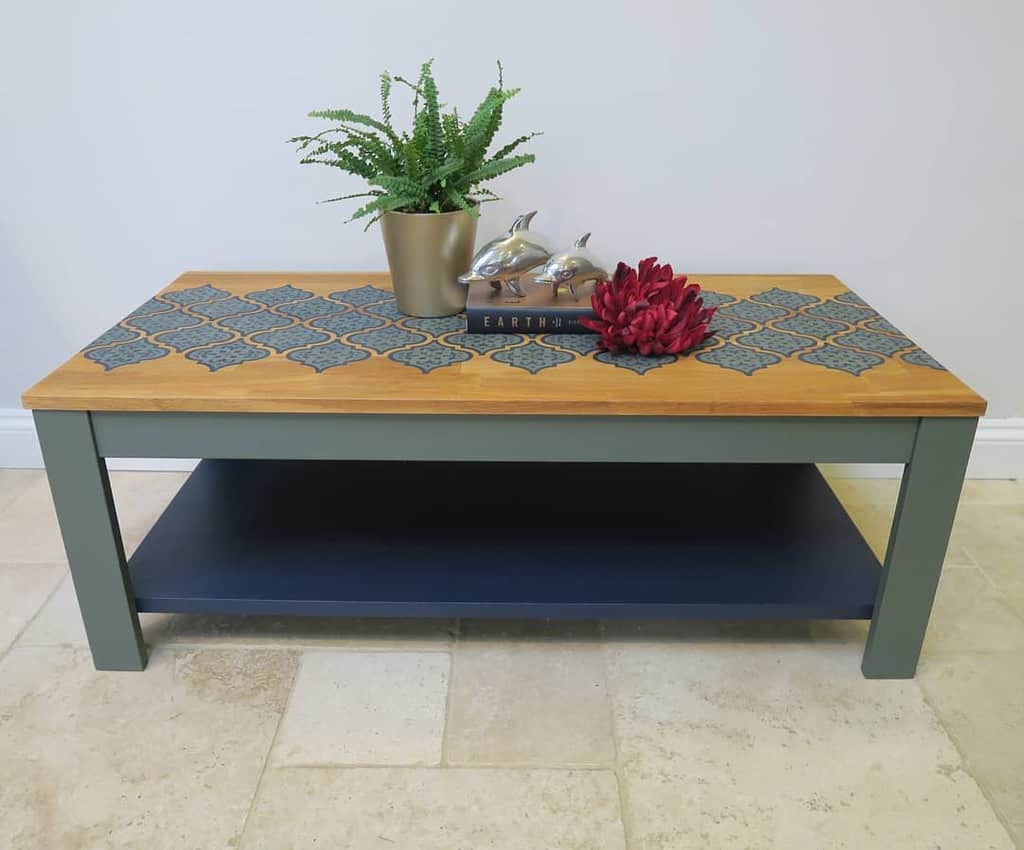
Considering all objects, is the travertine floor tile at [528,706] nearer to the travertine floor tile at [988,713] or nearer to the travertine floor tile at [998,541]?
the travertine floor tile at [988,713]

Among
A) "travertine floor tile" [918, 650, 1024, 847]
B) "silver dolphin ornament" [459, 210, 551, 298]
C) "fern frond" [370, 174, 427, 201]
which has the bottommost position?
"travertine floor tile" [918, 650, 1024, 847]

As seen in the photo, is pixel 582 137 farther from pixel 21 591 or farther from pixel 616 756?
pixel 21 591

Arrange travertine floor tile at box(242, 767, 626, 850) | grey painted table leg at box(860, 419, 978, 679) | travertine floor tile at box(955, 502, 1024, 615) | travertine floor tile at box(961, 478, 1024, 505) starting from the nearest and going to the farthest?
travertine floor tile at box(242, 767, 626, 850)
grey painted table leg at box(860, 419, 978, 679)
travertine floor tile at box(955, 502, 1024, 615)
travertine floor tile at box(961, 478, 1024, 505)

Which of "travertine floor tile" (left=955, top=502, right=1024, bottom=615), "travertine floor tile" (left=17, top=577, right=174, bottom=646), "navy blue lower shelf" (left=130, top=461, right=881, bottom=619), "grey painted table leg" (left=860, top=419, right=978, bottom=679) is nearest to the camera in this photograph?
"grey painted table leg" (left=860, top=419, right=978, bottom=679)

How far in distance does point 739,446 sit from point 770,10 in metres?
0.87

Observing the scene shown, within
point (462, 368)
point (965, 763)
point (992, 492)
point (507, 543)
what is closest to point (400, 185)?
point (462, 368)

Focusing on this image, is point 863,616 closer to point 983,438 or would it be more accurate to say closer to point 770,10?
point 983,438

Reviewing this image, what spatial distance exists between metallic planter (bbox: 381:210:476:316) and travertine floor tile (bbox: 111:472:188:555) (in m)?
0.72

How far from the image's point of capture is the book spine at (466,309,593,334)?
1.29m

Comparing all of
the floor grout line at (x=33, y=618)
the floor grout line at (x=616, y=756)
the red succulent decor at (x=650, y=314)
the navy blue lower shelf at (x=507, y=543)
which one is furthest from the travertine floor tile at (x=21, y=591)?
the red succulent decor at (x=650, y=314)

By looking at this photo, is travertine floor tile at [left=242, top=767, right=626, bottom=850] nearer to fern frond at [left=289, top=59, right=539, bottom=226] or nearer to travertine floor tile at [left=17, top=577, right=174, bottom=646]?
travertine floor tile at [left=17, top=577, right=174, bottom=646]

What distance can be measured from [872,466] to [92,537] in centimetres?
154

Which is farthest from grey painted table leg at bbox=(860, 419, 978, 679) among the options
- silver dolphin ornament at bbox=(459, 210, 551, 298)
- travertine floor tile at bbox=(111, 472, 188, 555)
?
travertine floor tile at bbox=(111, 472, 188, 555)

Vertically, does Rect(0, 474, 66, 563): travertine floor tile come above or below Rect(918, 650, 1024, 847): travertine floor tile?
below
